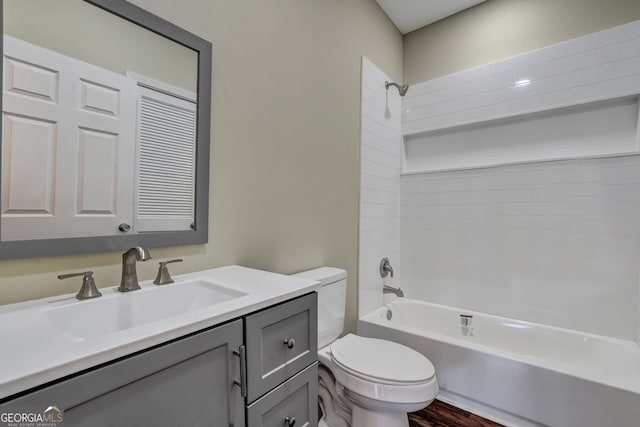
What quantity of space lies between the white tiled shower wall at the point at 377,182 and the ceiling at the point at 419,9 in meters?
0.53

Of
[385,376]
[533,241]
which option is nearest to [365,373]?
[385,376]

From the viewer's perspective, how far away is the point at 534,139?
2.21m

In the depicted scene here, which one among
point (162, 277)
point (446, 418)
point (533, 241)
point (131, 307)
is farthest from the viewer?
point (533, 241)

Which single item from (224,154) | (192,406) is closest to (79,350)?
(192,406)

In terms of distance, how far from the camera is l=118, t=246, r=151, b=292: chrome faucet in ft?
2.98

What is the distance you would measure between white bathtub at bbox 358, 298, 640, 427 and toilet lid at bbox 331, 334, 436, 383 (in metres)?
0.46

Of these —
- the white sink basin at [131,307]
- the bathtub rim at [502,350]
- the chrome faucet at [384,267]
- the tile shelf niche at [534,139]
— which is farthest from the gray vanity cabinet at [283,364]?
the tile shelf niche at [534,139]

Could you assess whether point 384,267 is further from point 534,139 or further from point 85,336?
point 85,336

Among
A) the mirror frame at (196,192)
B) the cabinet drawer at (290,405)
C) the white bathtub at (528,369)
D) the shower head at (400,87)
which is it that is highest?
the shower head at (400,87)

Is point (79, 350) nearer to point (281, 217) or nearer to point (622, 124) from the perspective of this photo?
point (281, 217)

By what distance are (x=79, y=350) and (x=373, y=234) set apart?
2.03 metres

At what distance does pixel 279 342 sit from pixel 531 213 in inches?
83.6

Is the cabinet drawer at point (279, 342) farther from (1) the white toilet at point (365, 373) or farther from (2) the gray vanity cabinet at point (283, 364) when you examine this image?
(1) the white toilet at point (365, 373)

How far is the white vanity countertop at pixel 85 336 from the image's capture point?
1.58 feet
